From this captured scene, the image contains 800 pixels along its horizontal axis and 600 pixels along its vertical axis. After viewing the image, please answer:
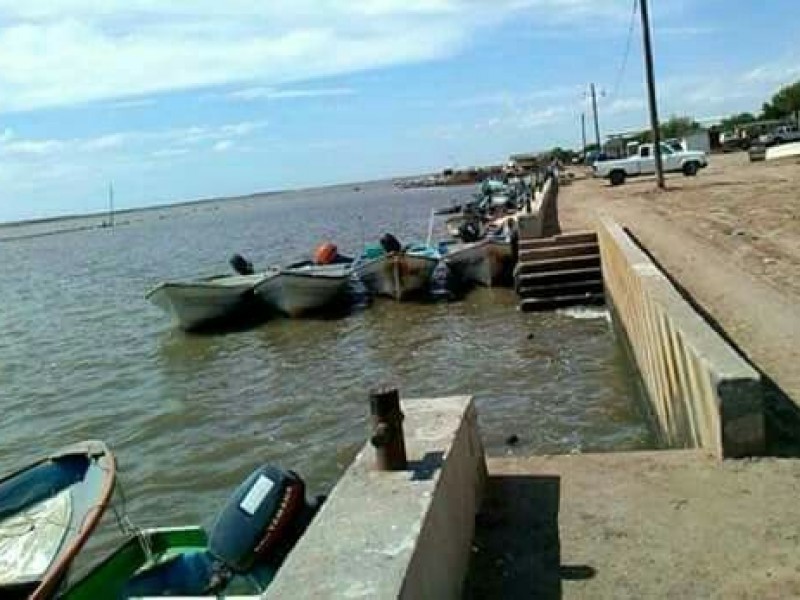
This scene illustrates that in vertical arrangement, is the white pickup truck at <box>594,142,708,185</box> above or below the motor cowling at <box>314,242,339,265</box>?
above

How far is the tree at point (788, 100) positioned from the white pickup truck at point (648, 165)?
52.6 m

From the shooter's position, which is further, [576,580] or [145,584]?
[145,584]

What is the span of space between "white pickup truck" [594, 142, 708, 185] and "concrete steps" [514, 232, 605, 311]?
2372 centimetres

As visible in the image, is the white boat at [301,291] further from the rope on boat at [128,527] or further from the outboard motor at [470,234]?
the rope on boat at [128,527]

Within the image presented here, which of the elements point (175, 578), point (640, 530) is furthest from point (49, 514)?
point (640, 530)

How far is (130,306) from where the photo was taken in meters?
32.1

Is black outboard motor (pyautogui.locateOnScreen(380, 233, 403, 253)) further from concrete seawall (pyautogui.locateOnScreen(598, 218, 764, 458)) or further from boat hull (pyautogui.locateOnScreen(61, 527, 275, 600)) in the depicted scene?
boat hull (pyautogui.locateOnScreen(61, 527, 275, 600))

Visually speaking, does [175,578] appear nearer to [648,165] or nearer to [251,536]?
[251,536]

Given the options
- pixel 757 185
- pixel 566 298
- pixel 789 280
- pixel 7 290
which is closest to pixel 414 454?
pixel 789 280

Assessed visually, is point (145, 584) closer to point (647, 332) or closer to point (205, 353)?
point (647, 332)

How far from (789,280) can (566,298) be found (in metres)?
7.99

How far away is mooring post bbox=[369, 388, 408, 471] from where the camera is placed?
4441mm

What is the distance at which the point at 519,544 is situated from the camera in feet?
15.9

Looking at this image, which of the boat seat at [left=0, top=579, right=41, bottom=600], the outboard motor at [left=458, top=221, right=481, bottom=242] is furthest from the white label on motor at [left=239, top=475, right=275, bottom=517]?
the outboard motor at [left=458, top=221, right=481, bottom=242]
